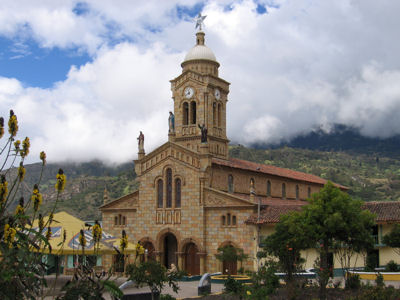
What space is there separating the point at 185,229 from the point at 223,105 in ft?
41.3

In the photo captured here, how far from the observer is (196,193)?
128 feet

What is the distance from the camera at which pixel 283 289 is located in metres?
25.6

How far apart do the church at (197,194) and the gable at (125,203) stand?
0.08 m

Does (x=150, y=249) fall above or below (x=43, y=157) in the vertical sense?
below

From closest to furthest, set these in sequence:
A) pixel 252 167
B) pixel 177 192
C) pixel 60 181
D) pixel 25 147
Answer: pixel 60 181 → pixel 25 147 → pixel 177 192 → pixel 252 167

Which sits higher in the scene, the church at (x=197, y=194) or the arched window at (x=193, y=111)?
the arched window at (x=193, y=111)

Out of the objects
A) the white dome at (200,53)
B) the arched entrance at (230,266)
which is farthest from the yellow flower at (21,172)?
the white dome at (200,53)

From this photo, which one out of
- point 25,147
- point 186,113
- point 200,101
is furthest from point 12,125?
point 186,113

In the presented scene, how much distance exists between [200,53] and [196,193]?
13.4 metres

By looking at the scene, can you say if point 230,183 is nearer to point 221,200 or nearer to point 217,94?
point 221,200

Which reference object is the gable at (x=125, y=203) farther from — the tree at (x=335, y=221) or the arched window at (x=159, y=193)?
the tree at (x=335, y=221)

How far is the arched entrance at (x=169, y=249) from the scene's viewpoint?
41.0 metres

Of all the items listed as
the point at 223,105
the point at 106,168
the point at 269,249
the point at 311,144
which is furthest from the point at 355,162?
the point at 269,249

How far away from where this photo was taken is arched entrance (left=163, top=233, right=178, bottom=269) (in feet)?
134
